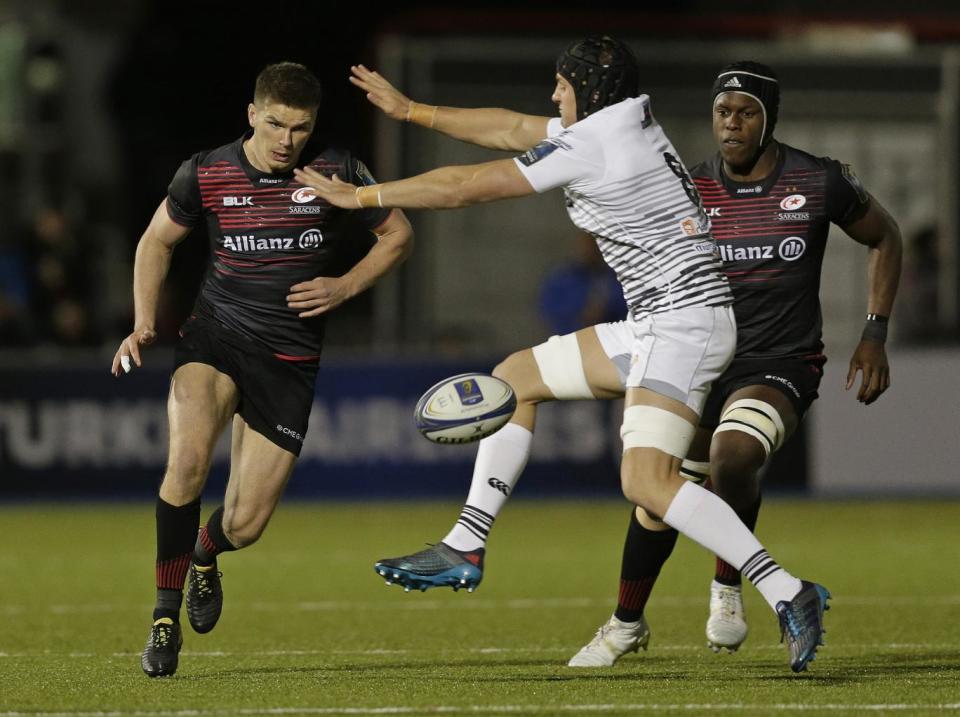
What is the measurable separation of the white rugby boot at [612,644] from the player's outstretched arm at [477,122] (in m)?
2.08

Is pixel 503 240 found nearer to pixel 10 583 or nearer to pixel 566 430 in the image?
pixel 566 430

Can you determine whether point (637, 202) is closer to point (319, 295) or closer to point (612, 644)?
point (319, 295)

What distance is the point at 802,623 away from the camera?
701 centimetres

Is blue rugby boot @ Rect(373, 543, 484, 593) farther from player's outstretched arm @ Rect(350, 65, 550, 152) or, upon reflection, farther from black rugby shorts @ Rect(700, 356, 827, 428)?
player's outstretched arm @ Rect(350, 65, 550, 152)

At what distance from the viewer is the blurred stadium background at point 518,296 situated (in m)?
15.9

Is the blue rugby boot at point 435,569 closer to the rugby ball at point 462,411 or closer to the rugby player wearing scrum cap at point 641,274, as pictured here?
the rugby player wearing scrum cap at point 641,274

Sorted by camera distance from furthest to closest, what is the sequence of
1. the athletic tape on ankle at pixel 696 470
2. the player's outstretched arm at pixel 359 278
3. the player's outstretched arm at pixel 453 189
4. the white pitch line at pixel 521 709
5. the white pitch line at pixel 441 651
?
the athletic tape on ankle at pixel 696 470 → the white pitch line at pixel 441 651 → the player's outstretched arm at pixel 359 278 → the player's outstretched arm at pixel 453 189 → the white pitch line at pixel 521 709

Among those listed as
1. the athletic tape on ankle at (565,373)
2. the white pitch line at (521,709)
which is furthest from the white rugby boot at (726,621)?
the white pitch line at (521,709)

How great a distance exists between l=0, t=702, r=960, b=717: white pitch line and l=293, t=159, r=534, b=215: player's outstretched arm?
1.85 metres

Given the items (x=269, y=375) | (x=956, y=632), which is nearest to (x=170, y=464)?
(x=269, y=375)

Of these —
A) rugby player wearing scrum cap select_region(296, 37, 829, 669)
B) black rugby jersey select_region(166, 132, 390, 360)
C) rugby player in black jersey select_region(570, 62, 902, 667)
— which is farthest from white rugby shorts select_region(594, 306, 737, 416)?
black rugby jersey select_region(166, 132, 390, 360)

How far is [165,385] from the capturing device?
15.8 meters

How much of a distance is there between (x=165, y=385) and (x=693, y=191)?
898 centimetres

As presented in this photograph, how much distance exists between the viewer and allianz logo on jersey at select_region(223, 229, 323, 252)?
8.34m
